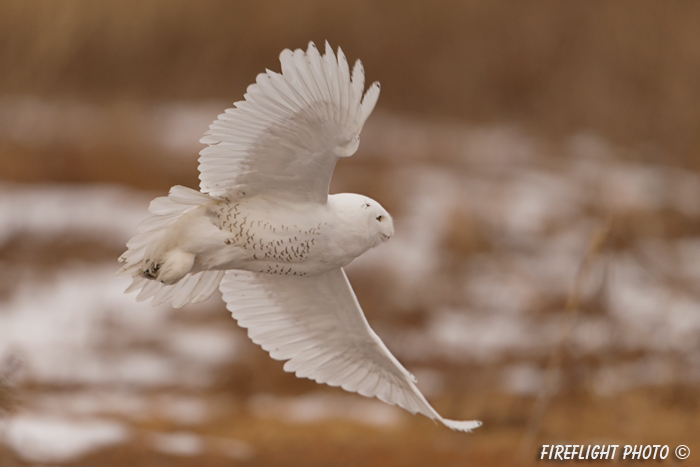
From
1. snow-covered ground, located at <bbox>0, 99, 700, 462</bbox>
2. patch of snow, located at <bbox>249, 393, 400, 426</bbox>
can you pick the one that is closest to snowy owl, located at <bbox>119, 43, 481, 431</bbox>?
snow-covered ground, located at <bbox>0, 99, 700, 462</bbox>

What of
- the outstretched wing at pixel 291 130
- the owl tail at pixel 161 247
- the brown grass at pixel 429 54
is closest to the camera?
the outstretched wing at pixel 291 130

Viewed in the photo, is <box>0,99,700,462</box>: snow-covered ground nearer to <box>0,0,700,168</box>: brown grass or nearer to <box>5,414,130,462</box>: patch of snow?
<box>5,414,130,462</box>: patch of snow

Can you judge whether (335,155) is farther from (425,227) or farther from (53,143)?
(53,143)

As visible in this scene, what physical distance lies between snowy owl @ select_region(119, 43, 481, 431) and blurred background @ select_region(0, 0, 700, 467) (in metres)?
1.92

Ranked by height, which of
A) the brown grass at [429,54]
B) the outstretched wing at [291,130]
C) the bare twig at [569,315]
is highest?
the brown grass at [429,54]

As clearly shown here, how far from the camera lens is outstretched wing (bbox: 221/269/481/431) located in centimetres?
305

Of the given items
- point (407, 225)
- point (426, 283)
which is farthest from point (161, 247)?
point (407, 225)

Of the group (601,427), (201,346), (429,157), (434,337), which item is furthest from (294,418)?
(429,157)

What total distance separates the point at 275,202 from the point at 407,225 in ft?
17.2

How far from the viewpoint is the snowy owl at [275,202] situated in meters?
2.35

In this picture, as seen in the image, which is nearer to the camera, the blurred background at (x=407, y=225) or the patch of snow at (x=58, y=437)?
the patch of snow at (x=58, y=437)

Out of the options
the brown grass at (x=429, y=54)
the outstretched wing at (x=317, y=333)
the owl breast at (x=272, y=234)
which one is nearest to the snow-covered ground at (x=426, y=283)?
the brown grass at (x=429, y=54)

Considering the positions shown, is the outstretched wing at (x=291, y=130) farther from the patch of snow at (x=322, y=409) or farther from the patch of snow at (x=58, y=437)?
the patch of snow at (x=322, y=409)

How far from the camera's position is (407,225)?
7867mm
